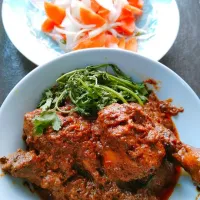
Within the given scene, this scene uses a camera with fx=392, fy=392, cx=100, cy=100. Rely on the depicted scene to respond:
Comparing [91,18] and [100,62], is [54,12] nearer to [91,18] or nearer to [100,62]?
[91,18]

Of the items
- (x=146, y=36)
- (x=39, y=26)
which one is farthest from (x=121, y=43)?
(x=39, y=26)

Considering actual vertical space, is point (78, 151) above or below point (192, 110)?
below

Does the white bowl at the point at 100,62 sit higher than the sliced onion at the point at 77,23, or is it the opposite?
the white bowl at the point at 100,62

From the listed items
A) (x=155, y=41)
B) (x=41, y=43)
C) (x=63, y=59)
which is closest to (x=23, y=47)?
(x=41, y=43)

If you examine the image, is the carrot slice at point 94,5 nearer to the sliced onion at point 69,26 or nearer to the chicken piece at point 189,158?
the sliced onion at point 69,26

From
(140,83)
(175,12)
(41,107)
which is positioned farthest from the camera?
(175,12)

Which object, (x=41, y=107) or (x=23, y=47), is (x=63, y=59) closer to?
(x=41, y=107)

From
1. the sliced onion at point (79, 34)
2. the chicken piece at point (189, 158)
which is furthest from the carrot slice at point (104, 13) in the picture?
the chicken piece at point (189, 158)
